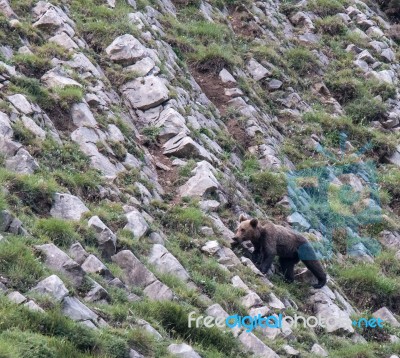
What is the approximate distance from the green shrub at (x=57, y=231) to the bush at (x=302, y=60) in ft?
45.8

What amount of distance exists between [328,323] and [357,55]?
46.9 feet

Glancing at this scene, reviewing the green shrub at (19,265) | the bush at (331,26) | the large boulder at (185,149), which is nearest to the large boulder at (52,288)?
the green shrub at (19,265)

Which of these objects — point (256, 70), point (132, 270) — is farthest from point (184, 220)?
point (256, 70)

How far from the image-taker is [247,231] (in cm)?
1603

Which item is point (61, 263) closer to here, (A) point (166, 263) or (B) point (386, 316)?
(A) point (166, 263)

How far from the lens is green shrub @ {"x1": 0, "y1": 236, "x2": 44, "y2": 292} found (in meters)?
11.2

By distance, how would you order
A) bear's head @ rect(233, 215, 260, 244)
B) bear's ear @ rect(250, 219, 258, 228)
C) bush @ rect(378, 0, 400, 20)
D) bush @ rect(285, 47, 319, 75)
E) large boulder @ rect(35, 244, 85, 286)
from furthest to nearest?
bush @ rect(378, 0, 400, 20) → bush @ rect(285, 47, 319, 75) → bear's ear @ rect(250, 219, 258, 228) → bear's head @ rect(233, 215, 260, 244) → large boulder @ rect(35, 244, 85, 286)

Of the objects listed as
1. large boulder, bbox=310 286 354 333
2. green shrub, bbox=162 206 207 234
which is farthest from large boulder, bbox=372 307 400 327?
green shrub, bbox=162 206 207 234

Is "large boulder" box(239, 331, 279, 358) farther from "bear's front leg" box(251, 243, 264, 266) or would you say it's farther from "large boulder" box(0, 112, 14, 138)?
"large boulder" box(0, 112, 14, 138)

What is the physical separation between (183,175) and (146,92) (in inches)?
110

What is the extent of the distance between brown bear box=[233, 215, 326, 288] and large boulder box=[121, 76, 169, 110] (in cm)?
385

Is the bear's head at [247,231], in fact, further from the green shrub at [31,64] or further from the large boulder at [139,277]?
the green shrub at [31,64]

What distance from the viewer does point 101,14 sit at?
21.3 m

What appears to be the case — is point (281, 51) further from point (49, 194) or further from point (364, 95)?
point (49, 194)
